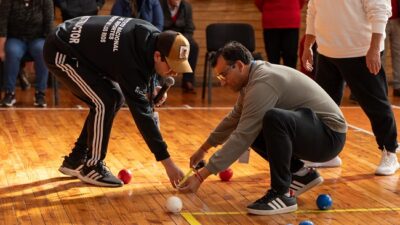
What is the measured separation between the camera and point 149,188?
448cm

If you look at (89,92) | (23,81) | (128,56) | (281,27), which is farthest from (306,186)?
(23,81)

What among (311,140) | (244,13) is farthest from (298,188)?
(244,13)

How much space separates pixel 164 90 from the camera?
14.4 feet

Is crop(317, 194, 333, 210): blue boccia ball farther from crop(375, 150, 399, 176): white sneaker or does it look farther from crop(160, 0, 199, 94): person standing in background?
crop(160, 0, 199, 94): person standing in background

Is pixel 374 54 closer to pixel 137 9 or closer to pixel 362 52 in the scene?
pixel 362 52

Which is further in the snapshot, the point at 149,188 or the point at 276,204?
the point at 149,188

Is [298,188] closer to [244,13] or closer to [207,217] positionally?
[207,217]

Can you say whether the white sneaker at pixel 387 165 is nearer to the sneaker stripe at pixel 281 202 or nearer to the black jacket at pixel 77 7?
the sneaker stripe at pixel 281 202

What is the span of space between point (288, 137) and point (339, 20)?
4.11 feet

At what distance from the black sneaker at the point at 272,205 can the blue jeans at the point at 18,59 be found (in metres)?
4.43

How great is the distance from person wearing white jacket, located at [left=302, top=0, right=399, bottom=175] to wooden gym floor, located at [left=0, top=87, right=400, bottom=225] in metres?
0.28

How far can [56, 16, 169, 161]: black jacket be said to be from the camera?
4.06m

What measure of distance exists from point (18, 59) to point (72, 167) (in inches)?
138

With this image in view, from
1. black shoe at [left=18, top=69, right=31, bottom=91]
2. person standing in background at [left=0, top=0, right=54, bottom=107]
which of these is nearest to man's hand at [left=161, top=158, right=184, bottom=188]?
person standing in background at [left=0, top=0, right=54, bottom=107]
